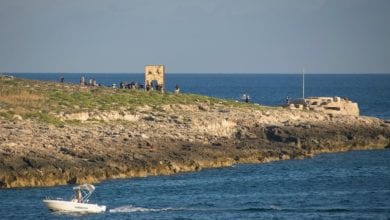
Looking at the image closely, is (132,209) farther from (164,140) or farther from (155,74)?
(155,74)

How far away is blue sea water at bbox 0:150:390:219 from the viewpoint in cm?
7269

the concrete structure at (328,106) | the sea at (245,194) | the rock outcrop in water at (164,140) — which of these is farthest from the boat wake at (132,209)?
the concrete structure at (328,106)

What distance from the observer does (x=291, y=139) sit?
104375 mm

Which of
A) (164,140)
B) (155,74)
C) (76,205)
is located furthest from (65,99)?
(76,205)

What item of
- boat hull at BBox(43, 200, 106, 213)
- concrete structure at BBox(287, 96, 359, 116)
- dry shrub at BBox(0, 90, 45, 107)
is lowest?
boat hull at BBox(43, 200, 106, 213)

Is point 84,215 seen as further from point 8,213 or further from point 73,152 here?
point 73,152

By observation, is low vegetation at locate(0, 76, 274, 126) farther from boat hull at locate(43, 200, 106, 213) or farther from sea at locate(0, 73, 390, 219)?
boat hull at locate(43, 200, 106, 213)

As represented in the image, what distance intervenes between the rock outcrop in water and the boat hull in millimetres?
8372

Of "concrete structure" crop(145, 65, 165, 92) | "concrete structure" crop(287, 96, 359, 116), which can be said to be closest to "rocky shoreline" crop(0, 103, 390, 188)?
"concrete structure" crop(287, 96, 359, 116)

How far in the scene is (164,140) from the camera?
95.7 meters

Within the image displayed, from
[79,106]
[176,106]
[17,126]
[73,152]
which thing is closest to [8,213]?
[73,152]

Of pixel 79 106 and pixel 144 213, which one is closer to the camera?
pixel 144 213

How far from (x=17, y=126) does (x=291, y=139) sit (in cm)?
2515

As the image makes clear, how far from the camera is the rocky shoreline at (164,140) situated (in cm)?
8400
